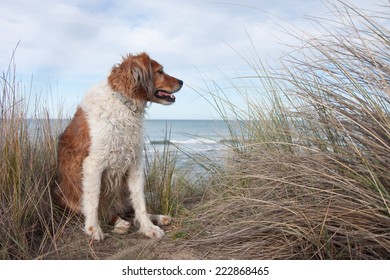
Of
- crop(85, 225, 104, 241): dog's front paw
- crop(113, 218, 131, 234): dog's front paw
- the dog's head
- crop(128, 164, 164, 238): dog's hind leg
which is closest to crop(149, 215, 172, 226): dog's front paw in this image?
crop(128, 164, 164, 238): dog's hind leg

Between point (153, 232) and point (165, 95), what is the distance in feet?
4.94

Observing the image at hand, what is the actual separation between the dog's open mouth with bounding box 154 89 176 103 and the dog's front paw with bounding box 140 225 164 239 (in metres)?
1.39

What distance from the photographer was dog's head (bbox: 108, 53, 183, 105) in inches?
161

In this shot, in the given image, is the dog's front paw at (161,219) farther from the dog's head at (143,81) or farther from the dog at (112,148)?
the dog's head at (143,81)

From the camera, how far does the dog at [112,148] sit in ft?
12.9

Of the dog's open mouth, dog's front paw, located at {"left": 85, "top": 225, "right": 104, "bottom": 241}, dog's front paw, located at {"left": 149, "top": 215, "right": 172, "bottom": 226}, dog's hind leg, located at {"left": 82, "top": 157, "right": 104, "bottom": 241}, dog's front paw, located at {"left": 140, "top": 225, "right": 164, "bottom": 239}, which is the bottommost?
dog's front paw, located at {"left": 85, "top": 225, "right": 104, "bottom": 241}

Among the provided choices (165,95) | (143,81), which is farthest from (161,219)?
(143,81)

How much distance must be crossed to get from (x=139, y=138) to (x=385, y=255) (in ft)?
8.46

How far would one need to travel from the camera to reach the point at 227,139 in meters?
4.90

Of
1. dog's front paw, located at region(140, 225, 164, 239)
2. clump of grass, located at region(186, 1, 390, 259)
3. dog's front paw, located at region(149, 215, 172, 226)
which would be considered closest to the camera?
clump of grass, located at region(186, 1, 390, 259)

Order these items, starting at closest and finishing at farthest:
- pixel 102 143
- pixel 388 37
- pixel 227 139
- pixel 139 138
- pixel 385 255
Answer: pixel 385 255
pixel 388 37
pixel 102 143
pixel 139 138
pixel 227 139

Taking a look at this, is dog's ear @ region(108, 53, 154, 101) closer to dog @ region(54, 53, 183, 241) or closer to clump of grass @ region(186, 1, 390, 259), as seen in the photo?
dog @ region(54, 53, 183, 241)

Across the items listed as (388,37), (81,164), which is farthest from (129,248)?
(388,37)

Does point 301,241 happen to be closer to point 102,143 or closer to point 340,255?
point 340,255
